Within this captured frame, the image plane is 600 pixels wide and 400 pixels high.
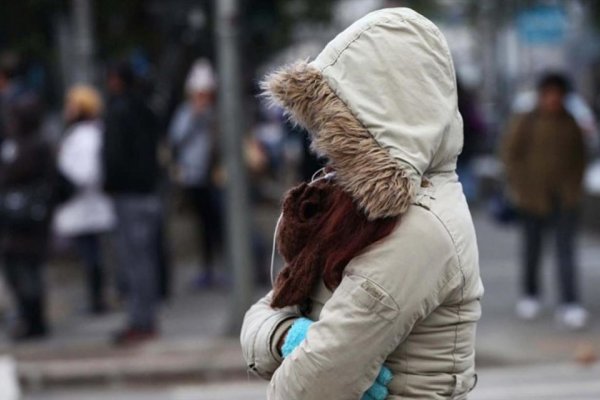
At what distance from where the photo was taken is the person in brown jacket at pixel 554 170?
393 inches

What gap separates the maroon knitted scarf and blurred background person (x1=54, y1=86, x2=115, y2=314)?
7549 mm

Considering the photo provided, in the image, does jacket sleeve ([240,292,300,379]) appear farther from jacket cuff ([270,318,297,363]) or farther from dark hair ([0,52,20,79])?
dark hair ([0,52,20,79])

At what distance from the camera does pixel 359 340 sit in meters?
2.51

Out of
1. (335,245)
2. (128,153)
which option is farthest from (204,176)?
(335,245)

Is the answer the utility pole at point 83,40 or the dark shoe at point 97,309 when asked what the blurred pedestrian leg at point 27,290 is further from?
the utility pole at point 83,40

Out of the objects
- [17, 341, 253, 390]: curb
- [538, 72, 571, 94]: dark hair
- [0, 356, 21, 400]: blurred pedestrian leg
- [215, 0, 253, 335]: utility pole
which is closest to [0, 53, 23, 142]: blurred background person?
[215, 0, 253, 335]: utility pole

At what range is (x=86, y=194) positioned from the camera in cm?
1073

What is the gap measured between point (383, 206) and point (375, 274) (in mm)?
123

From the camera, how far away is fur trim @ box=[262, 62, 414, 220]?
253cm

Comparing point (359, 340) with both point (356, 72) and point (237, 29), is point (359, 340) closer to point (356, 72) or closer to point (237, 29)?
point (356, 72)

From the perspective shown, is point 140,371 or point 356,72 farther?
point 140,371

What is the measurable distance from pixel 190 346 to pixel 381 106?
7145 millimetres

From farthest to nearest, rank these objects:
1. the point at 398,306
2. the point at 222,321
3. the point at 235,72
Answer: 1. the point at 222,321
2. the point at 235,72
3. the point at 398,306

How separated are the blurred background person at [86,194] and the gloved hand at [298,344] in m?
7.61
